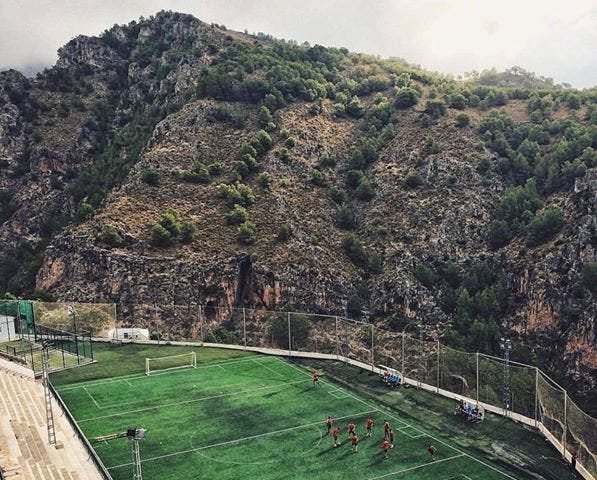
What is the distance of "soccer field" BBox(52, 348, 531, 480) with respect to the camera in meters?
28.8

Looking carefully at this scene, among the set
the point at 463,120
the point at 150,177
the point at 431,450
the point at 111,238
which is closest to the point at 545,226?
the point at 463,120

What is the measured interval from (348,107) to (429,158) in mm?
22985

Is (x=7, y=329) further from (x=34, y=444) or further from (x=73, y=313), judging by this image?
(x=34, y=444)

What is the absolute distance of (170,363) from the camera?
1861 inches

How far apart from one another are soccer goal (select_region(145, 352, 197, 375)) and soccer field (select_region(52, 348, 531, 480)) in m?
1.07

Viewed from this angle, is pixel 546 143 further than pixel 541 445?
Yes

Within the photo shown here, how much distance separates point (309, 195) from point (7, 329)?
2012 inches

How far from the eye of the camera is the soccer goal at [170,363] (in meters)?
45.5

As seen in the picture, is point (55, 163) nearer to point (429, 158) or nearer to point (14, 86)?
point (14, 86)

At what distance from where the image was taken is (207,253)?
75.6 meters

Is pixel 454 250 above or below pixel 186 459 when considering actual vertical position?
above

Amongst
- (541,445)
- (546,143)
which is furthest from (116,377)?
(546,143)

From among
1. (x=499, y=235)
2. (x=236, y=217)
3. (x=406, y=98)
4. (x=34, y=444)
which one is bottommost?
(x=34, y=444)

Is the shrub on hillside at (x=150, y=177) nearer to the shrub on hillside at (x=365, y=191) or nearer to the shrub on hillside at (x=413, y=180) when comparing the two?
the shrub on hillside at (x=365, y=191)
